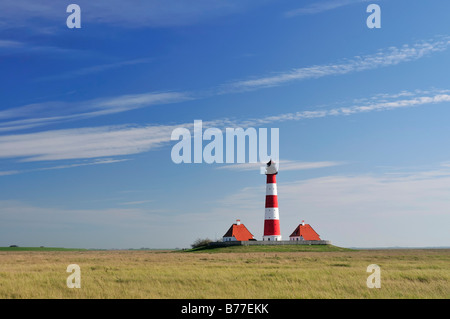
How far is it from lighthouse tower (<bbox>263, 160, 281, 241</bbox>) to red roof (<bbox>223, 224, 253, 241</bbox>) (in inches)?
424

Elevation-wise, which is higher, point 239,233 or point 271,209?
point 271,209

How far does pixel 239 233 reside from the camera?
8612 cm

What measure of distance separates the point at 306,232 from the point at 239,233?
12.8 metres

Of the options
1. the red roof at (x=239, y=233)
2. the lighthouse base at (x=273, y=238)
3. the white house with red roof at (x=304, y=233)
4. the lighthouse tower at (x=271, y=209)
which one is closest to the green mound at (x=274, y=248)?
the lighthouse base at (x=273, y=238)

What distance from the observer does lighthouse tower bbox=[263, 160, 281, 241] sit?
242 ft

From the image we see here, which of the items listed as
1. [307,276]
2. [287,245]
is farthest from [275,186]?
[307,276]

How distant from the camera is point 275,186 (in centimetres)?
7444

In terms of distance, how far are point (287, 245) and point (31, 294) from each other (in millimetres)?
58308

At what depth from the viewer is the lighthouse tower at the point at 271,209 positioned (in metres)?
73.7

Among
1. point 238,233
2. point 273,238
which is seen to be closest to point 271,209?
point 273,238

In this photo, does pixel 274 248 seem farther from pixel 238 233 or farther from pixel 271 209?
pixel 238 233

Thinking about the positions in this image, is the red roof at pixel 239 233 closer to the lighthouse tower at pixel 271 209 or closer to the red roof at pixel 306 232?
the red roof at pixel 306 232
